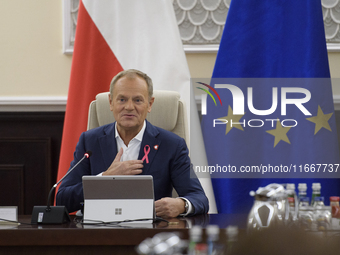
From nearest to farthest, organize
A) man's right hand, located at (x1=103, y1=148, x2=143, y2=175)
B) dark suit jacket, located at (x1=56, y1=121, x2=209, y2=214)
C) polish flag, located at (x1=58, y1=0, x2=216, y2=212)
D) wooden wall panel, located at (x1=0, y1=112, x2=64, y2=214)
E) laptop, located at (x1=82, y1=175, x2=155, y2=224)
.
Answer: laptop, located at (x1=82, y1=175, x2=155, y2=224) < man's right hand, located at (x1=103, y1=148, x2=143, y2=175) < dark suit jacket, located at (x1=56, y1=121, x2=209, y2=214) < polish flag, located at (x1=58, y1=0, x2=216, y2=212) < wooden wall panel, located at (x1=0, y1=112, x2=64, y2=214)

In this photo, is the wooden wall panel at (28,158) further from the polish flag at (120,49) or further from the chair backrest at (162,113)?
the chair backrest at (162,113)

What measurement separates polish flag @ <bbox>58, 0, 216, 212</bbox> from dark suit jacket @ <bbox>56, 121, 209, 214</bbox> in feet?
1.90

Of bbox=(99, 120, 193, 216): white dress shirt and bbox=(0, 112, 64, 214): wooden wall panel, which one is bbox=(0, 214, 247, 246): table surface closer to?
bbox=(99, 120, 193, 216): white dress shirt

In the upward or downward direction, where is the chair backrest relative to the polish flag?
Result: downward

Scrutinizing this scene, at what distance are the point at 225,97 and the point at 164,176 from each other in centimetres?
76

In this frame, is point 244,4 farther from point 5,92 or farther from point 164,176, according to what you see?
point 5,92

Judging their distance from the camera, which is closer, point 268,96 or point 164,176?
point 164,176

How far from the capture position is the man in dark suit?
1718 millimetres

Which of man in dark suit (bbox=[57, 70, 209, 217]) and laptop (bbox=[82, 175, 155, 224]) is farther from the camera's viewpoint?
man in dark suit (bbox=[57, 70, 209, 217])

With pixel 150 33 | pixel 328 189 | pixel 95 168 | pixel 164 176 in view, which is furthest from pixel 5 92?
pixel 328 189

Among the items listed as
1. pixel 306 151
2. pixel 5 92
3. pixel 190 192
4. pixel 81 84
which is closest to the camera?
pixel 190 192

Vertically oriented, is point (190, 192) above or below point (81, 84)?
below

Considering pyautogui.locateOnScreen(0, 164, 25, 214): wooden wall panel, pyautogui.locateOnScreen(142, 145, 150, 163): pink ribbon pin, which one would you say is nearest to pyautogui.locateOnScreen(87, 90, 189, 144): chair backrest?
pyautogui.locateOnScreen(142, 145, 150, 163): pink ribbon pin

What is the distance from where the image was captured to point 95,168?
5.66ft
